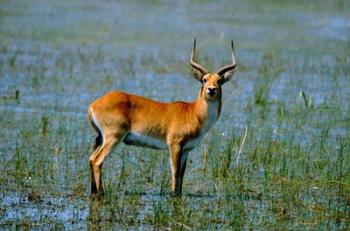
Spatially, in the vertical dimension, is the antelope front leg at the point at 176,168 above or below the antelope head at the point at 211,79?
below

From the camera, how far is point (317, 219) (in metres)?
9.48

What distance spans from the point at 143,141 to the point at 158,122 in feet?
0.84

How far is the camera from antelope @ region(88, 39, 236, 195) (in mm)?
10484

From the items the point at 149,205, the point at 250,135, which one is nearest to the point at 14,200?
the point at 149,205

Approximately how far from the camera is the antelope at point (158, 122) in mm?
10484

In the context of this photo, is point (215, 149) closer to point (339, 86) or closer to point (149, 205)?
point (149, 205)

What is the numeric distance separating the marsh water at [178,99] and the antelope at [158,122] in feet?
1.38

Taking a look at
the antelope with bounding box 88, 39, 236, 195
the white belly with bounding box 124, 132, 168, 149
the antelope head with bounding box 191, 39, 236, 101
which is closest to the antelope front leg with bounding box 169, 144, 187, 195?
the antelope with bounding box 88, 39, 236, 195

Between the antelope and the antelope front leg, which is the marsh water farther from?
the antelope

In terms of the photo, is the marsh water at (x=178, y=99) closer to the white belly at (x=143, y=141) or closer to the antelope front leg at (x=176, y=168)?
the antelope front leg at (x=176, y=168)

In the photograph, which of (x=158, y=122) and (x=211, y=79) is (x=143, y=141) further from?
(x=211, y=79)

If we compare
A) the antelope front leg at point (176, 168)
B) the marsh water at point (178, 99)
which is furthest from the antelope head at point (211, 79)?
the marsh water at point (178, 99)

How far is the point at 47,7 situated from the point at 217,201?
17681 millimetres

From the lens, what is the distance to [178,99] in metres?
15.9
